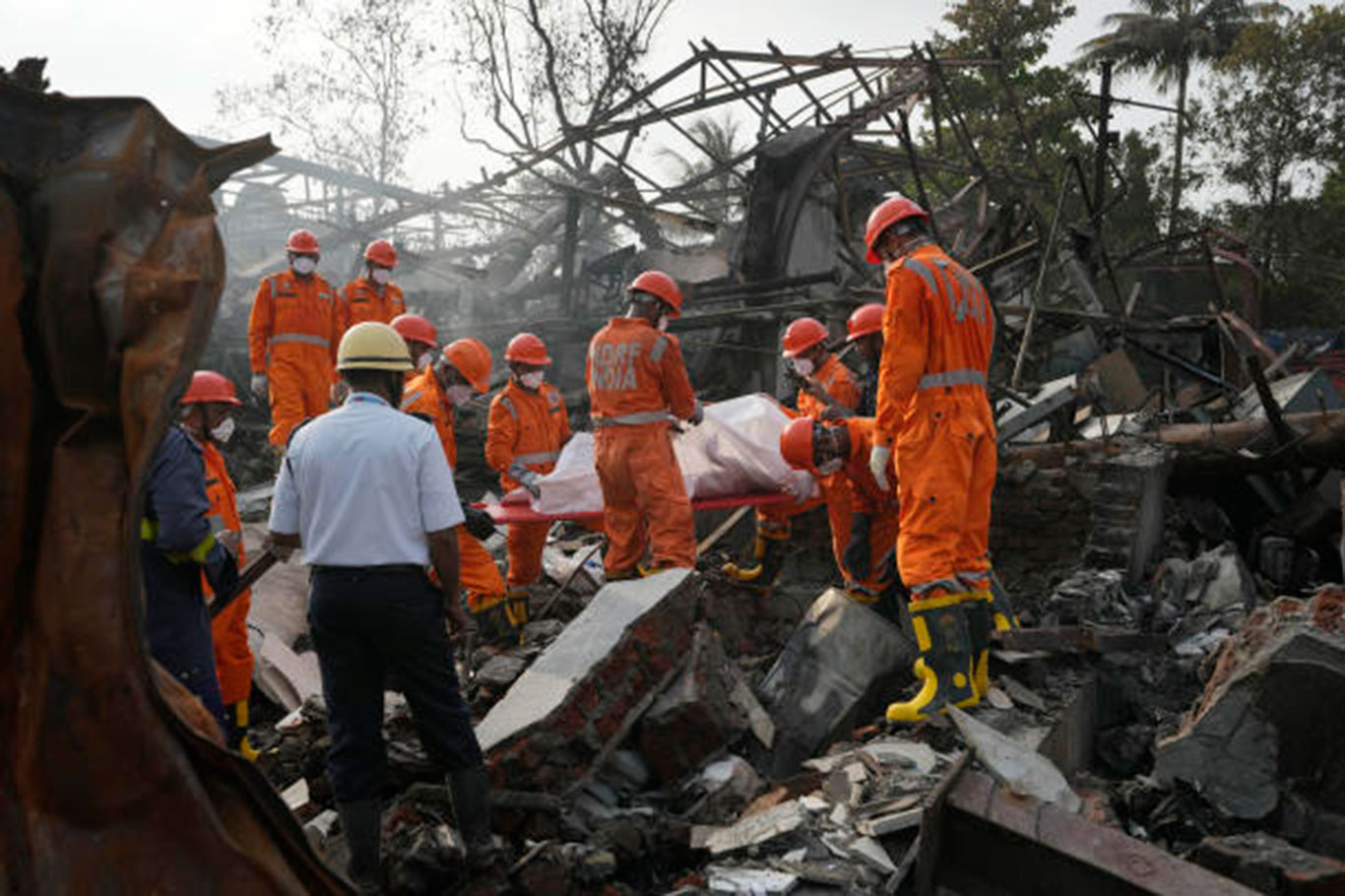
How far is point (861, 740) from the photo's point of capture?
14.1 feet

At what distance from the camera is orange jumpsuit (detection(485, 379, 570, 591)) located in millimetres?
6465

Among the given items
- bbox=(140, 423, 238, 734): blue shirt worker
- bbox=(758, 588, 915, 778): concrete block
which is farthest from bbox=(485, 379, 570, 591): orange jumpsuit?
bbox=(140, 423, 238, 734): blue shirt worker

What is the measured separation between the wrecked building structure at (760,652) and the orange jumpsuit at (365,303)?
1.84 metres

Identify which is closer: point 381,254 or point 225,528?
point 225,528

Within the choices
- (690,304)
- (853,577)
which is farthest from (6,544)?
(690,304)

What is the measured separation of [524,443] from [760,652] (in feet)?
7.08

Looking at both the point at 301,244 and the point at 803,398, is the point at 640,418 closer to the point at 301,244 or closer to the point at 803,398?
the point at 803,398

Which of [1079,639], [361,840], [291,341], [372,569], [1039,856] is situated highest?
[291,341]

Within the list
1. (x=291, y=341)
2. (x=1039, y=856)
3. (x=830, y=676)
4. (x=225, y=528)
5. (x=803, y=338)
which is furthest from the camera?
(x=291, y=341)

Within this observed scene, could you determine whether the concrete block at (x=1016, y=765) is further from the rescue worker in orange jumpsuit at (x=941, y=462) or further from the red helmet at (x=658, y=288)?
the red helmet at (x=658, y=288)

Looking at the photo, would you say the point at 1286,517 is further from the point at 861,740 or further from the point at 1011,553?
the point at 861,740

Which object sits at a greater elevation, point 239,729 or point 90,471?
point 90,471

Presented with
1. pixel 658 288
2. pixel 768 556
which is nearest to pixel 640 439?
pixel 658 288

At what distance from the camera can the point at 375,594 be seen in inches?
125
